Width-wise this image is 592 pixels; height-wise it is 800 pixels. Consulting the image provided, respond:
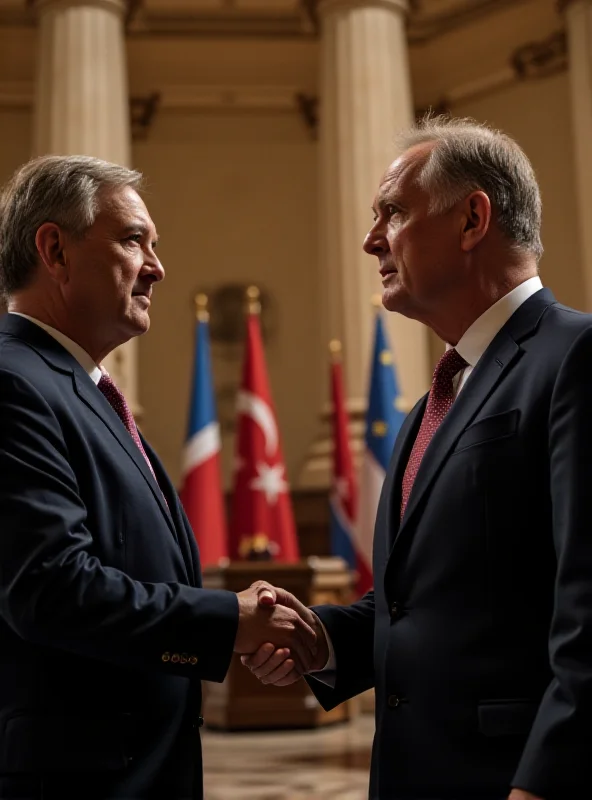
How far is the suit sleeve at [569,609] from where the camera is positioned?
1823 millimetres

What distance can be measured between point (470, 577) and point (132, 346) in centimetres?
927

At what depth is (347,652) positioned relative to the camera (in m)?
2.70

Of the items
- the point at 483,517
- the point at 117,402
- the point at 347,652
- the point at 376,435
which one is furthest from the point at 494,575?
the point at 376,435

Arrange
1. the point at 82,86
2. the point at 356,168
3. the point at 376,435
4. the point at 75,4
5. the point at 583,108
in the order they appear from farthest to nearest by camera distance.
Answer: the point at 583,108 → the point at 75,4 → the point at 82,86 → the point at 356,168 → the point at 376,435

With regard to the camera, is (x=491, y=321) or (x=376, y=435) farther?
(x=376, y=435)

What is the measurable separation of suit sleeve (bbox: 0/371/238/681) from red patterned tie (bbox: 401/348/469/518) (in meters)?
0.51

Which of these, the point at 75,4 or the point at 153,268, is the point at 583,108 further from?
the point at 153,268

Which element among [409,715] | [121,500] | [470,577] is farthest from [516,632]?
[121,500]

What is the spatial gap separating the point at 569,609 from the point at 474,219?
0.88 metres

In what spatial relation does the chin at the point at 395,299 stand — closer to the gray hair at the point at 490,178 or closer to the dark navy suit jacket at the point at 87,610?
the gray hair at the point at 490,178

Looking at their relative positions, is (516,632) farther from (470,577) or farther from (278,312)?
(278,312)

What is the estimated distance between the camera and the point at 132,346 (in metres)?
11.2

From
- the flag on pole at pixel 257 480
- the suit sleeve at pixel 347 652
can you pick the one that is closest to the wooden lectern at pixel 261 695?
the flag on pole at pixel 257 480

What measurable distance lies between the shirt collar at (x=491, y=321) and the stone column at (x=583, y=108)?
923 centimetres
